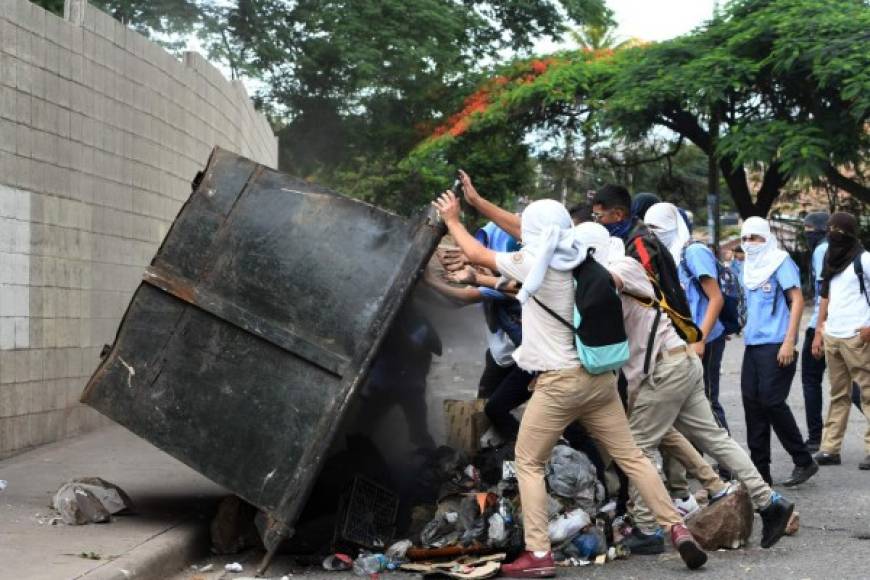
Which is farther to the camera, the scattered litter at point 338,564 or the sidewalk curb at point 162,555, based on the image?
the scattered litter at point 338,564

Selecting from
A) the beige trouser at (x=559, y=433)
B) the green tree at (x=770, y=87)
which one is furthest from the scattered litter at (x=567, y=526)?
the green tree at (x=770, y=87)

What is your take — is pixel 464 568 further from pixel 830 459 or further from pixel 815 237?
pixel 815 237

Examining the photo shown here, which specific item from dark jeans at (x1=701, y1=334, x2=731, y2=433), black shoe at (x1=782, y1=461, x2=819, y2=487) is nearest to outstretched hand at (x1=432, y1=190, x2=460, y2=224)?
dark jeans at (x1=701, y1=334, x2=731, y2=433)

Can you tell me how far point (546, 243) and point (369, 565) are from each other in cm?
174

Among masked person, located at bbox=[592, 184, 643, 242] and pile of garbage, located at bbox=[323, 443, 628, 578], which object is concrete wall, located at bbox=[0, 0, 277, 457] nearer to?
pile of garbage, located at bbox=[323, 443, 628, 578]

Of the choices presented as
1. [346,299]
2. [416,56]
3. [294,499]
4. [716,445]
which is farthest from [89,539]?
[416,56]

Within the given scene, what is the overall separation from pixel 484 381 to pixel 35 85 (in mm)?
3764

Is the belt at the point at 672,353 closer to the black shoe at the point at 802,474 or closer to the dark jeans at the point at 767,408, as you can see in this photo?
the dark jeans at the point at 767,408

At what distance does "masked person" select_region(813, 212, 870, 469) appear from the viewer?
843 centimetres

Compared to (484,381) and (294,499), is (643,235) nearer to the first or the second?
(484,381)

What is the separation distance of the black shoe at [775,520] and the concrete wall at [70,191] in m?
4.85

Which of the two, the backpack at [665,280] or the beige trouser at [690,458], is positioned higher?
the backpack at [665,280]

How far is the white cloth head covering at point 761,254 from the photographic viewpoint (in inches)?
305

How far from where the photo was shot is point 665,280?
20.5 feet
